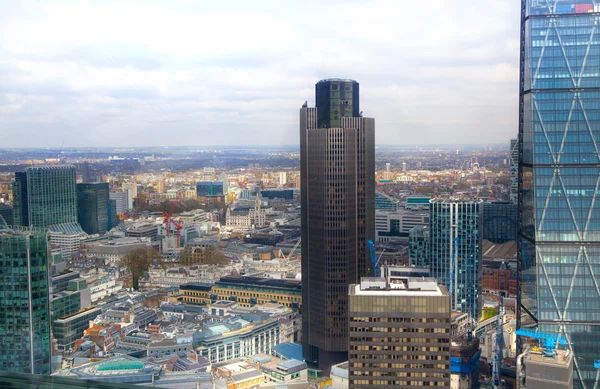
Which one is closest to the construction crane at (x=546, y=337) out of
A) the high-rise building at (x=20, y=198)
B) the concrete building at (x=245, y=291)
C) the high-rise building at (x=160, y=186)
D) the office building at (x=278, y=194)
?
the concrete building at (x=245, y=291)

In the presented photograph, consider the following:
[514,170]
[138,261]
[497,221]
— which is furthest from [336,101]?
[138,261]

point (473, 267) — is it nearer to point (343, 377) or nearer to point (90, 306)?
point (343, 377)

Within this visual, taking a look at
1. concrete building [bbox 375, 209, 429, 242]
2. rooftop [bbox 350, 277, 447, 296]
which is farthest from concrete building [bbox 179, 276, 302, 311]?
rooftop [bbox 350, 277, 447, 296]

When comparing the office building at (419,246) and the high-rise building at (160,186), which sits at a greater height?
the high-rise building at (160,186)

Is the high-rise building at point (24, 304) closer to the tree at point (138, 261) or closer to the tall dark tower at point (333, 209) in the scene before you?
the tall dark tower at point (333, 209)

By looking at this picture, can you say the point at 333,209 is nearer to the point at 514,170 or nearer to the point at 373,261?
the point at 373,261
